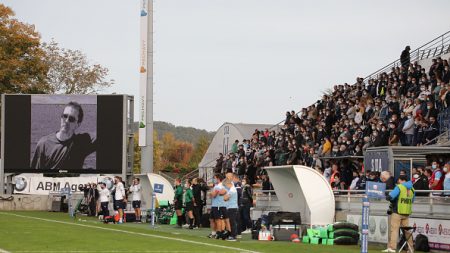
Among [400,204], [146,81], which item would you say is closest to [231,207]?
[400,204]

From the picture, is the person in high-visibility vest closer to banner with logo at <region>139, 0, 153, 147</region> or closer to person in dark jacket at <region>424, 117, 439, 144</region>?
person in dark jacket at <region>424, 117, 439, 144</region>

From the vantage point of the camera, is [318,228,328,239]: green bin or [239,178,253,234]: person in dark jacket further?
[239,178,253,234]: person in dark jacket

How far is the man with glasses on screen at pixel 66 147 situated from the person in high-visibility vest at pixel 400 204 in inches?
1257

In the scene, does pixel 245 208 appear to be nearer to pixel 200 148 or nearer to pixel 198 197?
pixel 198 197

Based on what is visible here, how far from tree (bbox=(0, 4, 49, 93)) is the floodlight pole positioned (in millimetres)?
23088

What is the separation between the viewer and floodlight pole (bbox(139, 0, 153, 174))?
54.4 meters

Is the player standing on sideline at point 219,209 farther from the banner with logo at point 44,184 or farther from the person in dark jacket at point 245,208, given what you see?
the banner with logo at point 44,184

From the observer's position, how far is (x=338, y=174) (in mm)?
34469

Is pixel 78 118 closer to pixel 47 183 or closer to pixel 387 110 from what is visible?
pixel 47 183

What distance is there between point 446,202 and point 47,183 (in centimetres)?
3573

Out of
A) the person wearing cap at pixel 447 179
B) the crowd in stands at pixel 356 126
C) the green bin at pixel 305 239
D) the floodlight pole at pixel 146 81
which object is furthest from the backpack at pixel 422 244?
the floodlight pole at pixel 146 81

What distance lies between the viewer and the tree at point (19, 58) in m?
75.5

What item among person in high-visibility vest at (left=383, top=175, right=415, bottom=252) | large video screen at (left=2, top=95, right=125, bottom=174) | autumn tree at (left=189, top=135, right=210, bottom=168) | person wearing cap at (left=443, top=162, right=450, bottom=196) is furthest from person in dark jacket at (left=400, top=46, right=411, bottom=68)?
autumn tree at (left=189, top=135, right=210, bottom=168)

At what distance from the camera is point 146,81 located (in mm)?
54406
